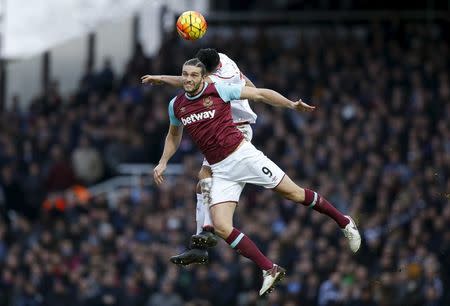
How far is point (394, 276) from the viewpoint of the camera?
2128 cm

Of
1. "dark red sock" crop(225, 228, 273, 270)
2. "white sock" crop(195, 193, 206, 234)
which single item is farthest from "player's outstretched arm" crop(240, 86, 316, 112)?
"dark red sock" crop(225, 228, 273, 270)

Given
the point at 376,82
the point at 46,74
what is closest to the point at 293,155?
the point at 376,82

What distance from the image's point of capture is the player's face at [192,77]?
47.2 feet

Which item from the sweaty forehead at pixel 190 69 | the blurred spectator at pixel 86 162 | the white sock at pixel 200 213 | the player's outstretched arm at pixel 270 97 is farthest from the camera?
the blurred spectator at pixel 86 162

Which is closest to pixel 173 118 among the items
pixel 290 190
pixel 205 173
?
pixel 205 173

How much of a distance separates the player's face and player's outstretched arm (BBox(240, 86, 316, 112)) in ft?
1.71

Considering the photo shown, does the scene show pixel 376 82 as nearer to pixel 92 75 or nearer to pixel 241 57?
pixel 241 57

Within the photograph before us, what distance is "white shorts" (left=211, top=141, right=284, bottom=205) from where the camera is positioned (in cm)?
1484

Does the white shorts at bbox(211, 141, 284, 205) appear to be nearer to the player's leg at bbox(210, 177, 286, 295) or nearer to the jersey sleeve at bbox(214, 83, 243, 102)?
the player's leg at bbox(210, 177, 286, 295)

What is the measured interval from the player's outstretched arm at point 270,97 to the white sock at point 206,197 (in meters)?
1.18

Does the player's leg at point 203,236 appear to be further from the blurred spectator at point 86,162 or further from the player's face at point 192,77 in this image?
the blurred spectator at point 86,162

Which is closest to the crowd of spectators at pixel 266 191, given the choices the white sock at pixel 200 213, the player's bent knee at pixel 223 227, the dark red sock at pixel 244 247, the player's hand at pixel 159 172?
the dark red sock at pixel 244 247

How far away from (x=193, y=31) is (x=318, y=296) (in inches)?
335

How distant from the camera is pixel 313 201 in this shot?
1514 cm
